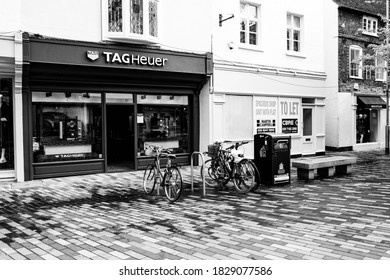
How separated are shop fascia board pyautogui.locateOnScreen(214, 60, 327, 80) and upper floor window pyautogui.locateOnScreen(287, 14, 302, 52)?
110 centimetres

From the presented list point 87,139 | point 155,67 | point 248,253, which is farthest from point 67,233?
point 155,67

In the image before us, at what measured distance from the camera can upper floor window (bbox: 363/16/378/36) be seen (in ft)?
72.1

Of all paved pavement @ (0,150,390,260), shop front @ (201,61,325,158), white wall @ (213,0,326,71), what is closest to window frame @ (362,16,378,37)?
white wall @ (213,0,326,71)

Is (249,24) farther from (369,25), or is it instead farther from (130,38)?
(369,25)

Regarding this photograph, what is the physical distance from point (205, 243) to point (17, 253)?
245 cm

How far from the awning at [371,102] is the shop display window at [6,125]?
17.1 metres

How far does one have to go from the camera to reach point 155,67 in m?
12.8

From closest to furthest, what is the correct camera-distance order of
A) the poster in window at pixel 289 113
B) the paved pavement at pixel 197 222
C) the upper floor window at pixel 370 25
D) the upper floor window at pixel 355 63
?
the paved pavement at pixel 197 222, the poster in window at pixel 289 113, the upper floor window at pixel 355 63, the upper floor window at pixel 370 25

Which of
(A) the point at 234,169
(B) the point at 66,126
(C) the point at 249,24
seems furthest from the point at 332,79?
(B) the point at 66,126

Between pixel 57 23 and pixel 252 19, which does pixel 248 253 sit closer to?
pixel 57 23

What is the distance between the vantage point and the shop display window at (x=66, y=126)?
11.5 metres

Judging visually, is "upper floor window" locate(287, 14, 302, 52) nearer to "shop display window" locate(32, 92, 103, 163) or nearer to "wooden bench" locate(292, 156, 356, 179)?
"wooden bench" locate(292, 156, 356, 179)

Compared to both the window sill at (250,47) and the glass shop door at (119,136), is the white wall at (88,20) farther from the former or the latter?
the glass shop door at (119,136)

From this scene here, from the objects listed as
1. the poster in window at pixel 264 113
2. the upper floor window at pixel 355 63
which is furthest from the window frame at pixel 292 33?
the upper floor window at pixel 355 63
